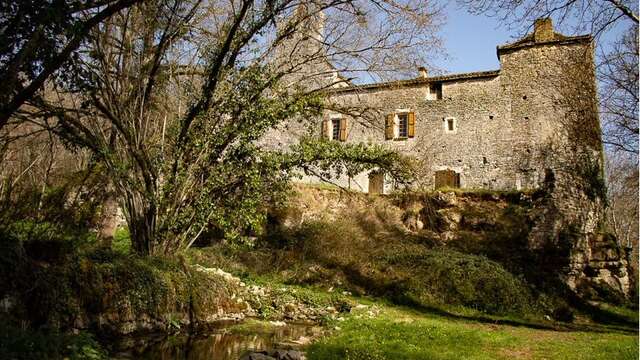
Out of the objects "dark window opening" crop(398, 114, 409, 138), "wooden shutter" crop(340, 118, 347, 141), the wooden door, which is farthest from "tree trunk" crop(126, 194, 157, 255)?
"dark window opening" crop(398, 114, 409, 138)

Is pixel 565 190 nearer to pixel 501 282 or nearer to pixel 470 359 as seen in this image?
pixel 501 282

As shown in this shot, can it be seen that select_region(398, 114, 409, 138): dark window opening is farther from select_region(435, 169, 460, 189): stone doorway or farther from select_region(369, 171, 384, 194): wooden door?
select_region(435, 169, 460, 189): stone doorway

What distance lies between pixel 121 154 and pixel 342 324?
6153 mm

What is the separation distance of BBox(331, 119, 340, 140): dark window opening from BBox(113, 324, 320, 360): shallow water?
1945 centimetres

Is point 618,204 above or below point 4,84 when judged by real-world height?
above

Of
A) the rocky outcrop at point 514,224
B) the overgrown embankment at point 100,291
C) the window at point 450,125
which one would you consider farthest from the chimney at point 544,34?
the overgrown embankment at point 100,291

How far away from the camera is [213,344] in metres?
7.80

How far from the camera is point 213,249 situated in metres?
15.8

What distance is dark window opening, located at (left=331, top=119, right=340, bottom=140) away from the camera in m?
28.0

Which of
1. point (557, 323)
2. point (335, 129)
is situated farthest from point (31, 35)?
point (335, 129)

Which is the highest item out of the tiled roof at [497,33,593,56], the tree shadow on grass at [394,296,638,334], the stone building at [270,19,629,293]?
the tiled roof at [497,33,593,56]

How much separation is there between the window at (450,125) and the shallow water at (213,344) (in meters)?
18.8

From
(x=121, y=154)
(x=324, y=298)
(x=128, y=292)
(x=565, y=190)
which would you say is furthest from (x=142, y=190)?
(x=565, y=190)

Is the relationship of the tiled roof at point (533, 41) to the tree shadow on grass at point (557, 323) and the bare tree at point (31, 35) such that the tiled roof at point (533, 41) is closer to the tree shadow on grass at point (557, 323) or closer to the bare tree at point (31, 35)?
the tree shadow on grass at point (557, 323)
